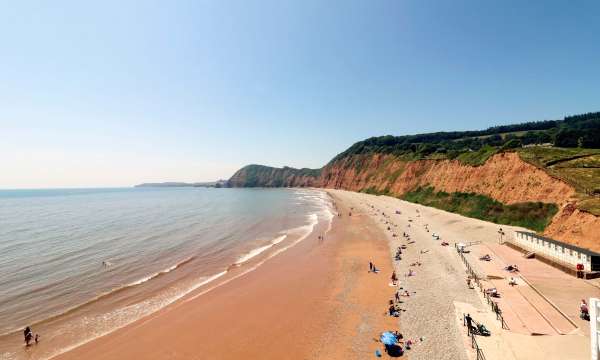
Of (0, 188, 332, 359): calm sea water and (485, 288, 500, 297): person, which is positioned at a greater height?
(485, 288, 500, 297): person

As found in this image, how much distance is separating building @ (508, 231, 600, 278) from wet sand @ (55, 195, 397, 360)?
13.3 metres

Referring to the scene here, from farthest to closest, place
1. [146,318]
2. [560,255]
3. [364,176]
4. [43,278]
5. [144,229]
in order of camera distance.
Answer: [364,176]
[144,229]
[43,278]
[560,255]
[146,318]

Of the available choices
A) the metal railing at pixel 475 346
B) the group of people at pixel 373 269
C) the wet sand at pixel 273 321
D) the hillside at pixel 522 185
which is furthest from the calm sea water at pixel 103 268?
the hillside at pixel 522 185

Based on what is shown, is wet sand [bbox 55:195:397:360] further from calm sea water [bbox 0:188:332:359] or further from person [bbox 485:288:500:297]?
person [bbox 485:288:500:297]

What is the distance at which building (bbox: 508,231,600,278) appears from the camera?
70.1 ft

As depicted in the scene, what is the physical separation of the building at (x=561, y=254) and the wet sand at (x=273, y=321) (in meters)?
13.3

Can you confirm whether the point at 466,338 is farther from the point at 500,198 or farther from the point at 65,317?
the point at 500,198

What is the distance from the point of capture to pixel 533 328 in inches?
595

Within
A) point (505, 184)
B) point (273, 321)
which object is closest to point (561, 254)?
point (273, 321)

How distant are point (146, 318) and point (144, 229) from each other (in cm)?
3712

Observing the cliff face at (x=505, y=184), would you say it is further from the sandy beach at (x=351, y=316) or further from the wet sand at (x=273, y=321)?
the wet sand at (x=273, y=321)

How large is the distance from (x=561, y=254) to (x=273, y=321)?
2400 centimetres

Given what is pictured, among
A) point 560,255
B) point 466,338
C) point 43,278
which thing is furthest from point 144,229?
point 560,255

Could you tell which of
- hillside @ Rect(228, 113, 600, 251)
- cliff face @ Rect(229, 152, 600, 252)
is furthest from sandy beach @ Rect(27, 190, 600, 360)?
hillside @ Rect(228, 113, 600, 251)
